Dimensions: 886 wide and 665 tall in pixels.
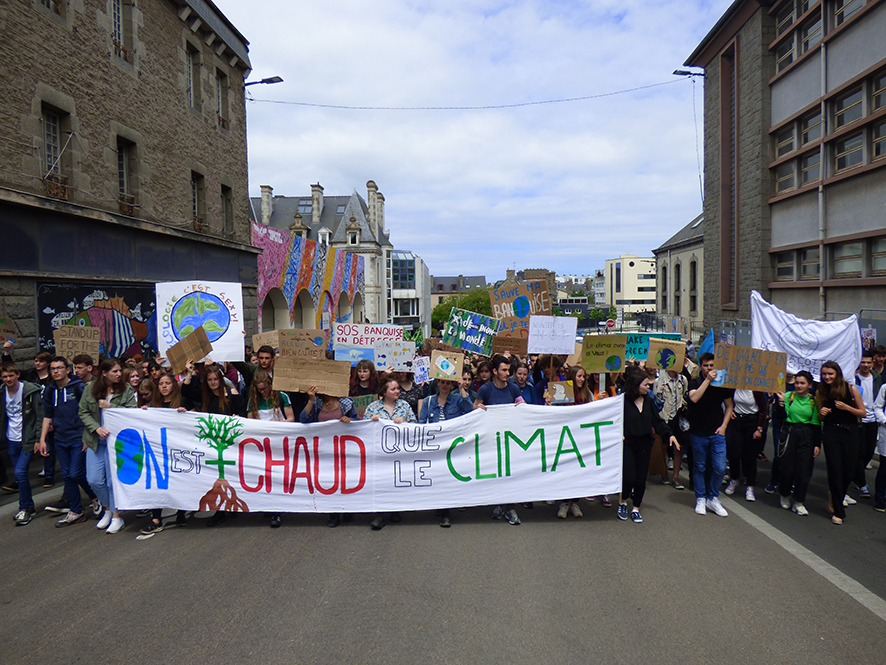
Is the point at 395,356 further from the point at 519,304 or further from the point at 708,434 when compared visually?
the point at 519,304

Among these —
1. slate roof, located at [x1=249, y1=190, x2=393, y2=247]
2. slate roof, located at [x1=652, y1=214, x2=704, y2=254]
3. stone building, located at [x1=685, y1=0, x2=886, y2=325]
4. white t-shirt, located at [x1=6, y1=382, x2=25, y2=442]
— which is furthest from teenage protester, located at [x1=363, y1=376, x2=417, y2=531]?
slate roof, located at [x1=249, y1=190, x2=393, y2=247]

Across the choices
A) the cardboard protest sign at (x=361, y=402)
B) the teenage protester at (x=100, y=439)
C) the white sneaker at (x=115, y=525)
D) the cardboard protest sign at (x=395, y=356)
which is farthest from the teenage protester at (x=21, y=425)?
the cardboard protest sign at (x=395, y=356)

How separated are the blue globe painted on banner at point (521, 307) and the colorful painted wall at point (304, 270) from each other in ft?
23.0

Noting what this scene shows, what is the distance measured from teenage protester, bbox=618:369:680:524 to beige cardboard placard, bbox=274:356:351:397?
9.92 feet

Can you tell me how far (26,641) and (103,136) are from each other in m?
11.9

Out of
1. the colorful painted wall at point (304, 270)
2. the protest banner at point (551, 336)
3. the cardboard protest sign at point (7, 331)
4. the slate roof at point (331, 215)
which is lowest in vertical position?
the protest banner at point (551, 336)

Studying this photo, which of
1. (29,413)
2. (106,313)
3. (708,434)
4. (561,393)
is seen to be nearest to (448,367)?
(561,393)

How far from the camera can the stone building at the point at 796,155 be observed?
16500mm

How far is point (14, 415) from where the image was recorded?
7.15 m

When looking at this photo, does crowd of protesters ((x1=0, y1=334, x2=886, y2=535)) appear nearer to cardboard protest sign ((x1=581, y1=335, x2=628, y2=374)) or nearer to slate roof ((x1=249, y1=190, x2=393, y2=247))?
cardboard protest sign ((x1=581, y1=335, x2=628, y2=374))

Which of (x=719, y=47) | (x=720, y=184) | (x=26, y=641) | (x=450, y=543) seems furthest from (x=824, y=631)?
(x=719, y=47)

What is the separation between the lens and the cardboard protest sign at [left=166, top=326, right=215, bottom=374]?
24.7ft

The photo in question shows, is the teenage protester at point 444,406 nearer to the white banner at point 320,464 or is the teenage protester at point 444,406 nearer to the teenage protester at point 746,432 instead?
the white banner at point 320,464

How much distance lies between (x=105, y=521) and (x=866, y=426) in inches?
342
